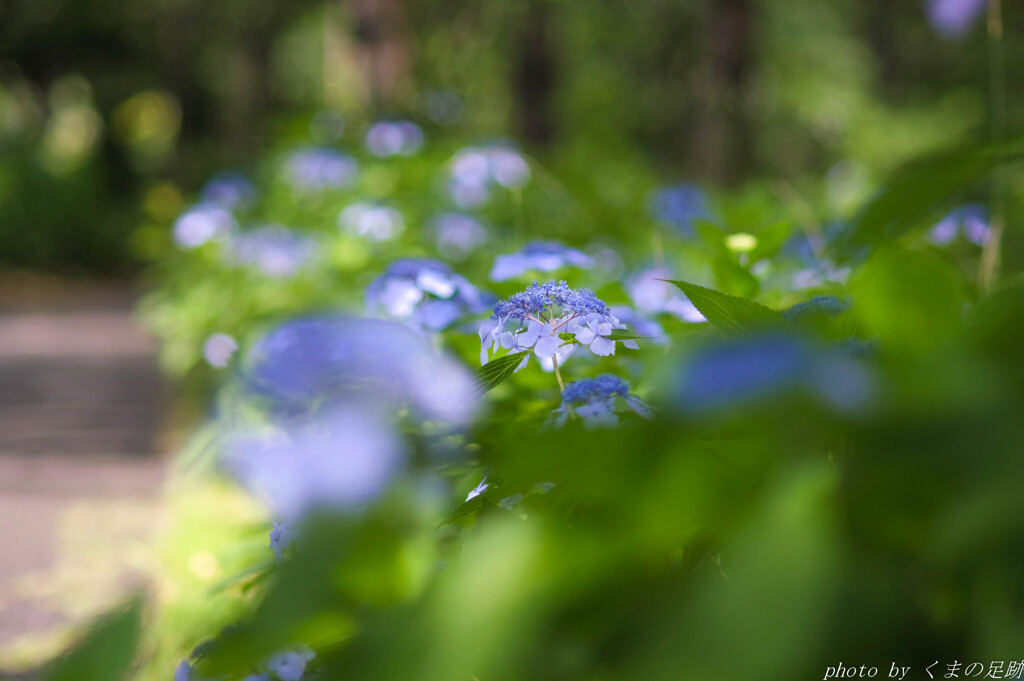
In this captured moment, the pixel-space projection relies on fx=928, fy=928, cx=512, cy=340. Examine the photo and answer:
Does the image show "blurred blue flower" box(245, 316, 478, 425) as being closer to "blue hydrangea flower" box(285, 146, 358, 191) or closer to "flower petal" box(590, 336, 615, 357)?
"flower petal" box(590, 336, 615, 357)

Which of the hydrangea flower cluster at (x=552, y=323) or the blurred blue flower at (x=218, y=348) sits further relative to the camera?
the blurred blue flower at (x=218, y=348)

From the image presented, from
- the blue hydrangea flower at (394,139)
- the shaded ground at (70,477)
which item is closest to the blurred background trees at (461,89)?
the blue hydrangea flower at (394,139)

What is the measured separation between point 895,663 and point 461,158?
2.54 meters

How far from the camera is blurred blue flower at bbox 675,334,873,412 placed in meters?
0.47

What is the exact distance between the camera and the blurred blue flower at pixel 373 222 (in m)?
2.62

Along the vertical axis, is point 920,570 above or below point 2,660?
above

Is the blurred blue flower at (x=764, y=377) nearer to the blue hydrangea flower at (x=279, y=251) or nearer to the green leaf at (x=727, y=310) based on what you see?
the green leaf at (x=727, y=310)

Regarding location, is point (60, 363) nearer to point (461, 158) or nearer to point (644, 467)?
point (461, 158)

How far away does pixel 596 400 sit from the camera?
787mm

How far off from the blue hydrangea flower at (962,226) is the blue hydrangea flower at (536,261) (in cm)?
73

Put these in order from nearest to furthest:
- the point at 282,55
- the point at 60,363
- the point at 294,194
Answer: the point at 294,194, the point at 60,363, the point at 282,55

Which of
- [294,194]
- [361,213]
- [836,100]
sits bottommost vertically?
[361,213]

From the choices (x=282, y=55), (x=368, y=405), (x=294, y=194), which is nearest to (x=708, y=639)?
(x=368, y=405)

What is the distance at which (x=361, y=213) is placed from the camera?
272 centimetres
